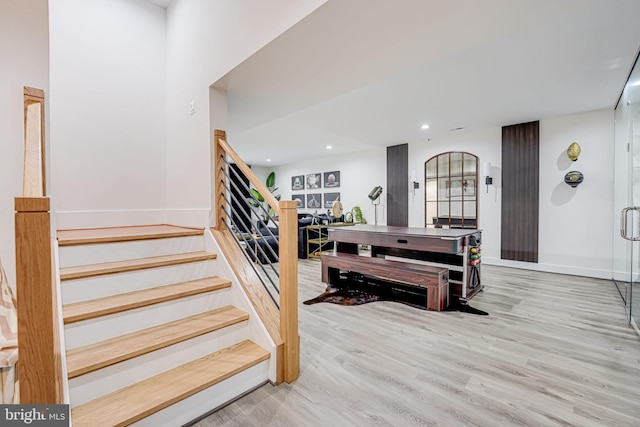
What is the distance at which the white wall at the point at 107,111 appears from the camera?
2.58 metres

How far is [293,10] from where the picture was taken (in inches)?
67.8

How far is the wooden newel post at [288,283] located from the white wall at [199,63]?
3.53ft

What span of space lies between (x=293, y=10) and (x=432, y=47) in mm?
978

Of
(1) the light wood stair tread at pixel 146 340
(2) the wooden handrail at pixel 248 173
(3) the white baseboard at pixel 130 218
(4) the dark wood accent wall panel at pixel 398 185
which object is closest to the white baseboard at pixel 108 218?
(3) the white baseboard at pixel 130 218

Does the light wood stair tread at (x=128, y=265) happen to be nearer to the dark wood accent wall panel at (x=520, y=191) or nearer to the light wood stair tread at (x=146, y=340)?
the light wood stair tread at (x=146, y=340)

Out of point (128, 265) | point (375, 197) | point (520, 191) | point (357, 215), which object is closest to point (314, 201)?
point (357, 215)

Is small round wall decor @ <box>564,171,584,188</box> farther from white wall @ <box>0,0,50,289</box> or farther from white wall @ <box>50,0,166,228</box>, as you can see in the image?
white wall @ <box>0,0,50,289</box>

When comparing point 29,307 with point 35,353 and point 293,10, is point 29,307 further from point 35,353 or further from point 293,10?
point 293,10

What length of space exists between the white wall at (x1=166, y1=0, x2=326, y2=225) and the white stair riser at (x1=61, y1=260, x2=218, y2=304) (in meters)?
0.50

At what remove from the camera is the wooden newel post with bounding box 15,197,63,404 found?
888 millimetres

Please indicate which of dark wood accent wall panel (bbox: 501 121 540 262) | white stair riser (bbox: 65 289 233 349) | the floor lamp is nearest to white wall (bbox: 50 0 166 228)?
white stair riser (bbox: 65 289 233 349)

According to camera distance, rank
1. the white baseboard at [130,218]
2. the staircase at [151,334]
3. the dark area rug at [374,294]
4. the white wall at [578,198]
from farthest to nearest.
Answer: the white wall at [578,198] < the dark area rug at [374,294] < the white baseboard at [130,218] < the staircase at [151,334]

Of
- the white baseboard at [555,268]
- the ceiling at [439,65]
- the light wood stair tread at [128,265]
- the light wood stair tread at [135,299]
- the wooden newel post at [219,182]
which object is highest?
the ceiling at [439,65]

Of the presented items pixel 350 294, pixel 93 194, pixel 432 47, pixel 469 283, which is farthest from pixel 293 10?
pixel 469 283
